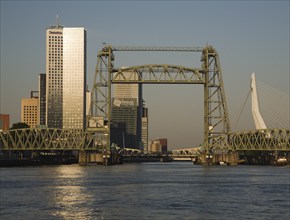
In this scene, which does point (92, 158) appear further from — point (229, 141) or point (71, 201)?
point (71, 201)

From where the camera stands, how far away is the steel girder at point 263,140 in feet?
485

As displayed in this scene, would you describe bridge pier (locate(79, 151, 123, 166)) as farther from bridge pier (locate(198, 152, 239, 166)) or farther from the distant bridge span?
bridge pier (locate(198, 152, 239, 166))

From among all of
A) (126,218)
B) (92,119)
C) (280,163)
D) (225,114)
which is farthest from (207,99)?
(126,218)

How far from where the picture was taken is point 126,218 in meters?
40.3

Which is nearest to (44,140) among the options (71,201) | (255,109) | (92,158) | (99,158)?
(92,158)

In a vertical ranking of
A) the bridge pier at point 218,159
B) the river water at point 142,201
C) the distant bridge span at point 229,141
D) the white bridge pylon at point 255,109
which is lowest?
the river water at point 142,201

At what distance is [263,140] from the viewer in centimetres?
15138

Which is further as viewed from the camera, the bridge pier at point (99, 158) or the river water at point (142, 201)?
the bridge pier at point (99, 158)

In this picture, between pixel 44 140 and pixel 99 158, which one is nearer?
pixel 99 158

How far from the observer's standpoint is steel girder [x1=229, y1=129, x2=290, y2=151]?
485ft

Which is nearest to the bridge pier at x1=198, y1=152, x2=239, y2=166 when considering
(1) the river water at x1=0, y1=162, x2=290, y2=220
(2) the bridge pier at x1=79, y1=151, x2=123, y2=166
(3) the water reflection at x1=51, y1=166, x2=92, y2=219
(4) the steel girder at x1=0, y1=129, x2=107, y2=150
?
(2) the bridge pier at x1=79, y1=151, x2=123, y2=166

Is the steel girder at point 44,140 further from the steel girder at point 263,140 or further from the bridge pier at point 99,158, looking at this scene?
the steel girder at point 263,140

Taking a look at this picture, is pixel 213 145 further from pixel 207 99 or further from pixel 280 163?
pixel 280 163

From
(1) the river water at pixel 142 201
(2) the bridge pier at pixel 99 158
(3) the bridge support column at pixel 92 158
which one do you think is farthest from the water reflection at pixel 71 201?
(3) the bridge support column at pixel 92 158
